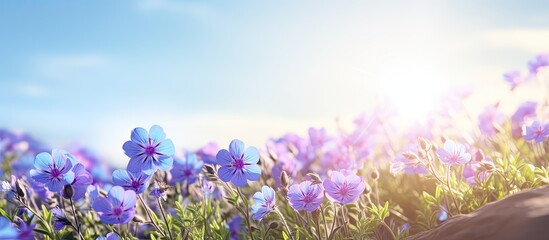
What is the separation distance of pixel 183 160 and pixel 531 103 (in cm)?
222

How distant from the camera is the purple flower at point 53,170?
257 centimetres

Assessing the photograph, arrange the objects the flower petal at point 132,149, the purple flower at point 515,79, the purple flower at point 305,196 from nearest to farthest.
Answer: the purple flower at point 305,196
the flower petal at point 132,149
the purple flower at point 515,79

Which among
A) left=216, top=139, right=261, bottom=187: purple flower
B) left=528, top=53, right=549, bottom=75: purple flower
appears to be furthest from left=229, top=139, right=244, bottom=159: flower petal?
left=528, top=53, right=549, bottom=75: purple flower

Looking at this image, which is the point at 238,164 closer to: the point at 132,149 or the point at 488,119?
the point at 132,149

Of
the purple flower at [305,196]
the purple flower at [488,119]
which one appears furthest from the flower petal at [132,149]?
the purple flower at [488,119]

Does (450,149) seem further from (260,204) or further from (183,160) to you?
(183,160)

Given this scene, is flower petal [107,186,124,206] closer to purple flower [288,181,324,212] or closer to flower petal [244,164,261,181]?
flower petal [244,164,261,181]

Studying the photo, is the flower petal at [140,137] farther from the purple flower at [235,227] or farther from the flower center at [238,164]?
the purple flower at [235,227]

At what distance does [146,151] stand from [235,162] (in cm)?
32

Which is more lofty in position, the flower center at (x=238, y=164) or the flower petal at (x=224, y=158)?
the flower petal at (x=224, y=158)

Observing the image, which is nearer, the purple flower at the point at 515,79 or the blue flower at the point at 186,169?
the blue flower at the point at 186,169

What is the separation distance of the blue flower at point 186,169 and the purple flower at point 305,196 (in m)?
1.01

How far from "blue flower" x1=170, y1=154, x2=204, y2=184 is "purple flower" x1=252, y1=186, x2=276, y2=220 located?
915mm

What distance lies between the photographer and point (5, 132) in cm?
636
